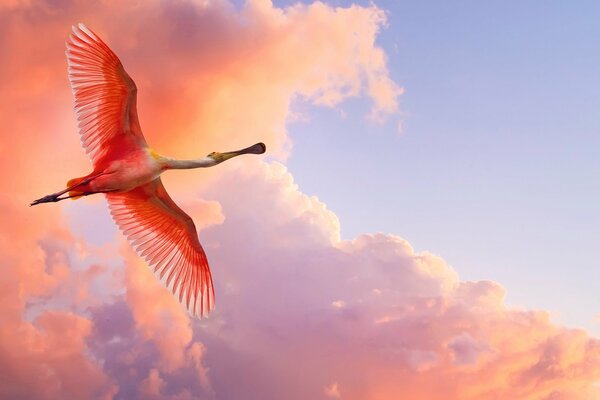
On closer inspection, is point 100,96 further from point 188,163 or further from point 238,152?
point 238,152

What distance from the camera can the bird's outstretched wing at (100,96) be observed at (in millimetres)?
10820

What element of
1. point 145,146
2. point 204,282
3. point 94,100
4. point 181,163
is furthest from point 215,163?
point 204,282

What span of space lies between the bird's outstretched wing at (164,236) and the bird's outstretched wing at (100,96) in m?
1.34

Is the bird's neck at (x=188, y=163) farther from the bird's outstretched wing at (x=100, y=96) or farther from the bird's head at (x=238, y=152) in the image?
the bird's outstretched wing at (x=100, y=96)

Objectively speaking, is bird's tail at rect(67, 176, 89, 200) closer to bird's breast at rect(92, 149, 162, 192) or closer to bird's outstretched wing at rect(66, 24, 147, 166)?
bird's breast at rect(92, 149, 162, 192)

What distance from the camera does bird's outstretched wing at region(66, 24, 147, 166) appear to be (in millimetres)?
10820

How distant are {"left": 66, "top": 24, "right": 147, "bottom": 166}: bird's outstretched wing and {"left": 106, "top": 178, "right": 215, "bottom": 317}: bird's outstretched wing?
134 centimetres

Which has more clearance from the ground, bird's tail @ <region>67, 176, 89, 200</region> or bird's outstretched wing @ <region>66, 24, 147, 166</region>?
bird's outstretched wing @ <region>66, 24, 147, 166</region>

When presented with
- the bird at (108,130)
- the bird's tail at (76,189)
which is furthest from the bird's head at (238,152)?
the bird's tail at (76,189)

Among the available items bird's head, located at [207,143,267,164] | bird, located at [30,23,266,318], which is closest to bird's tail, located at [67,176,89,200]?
bird, located at [30,23,266,318]

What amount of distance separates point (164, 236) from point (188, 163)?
2747 mm

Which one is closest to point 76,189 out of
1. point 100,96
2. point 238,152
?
point 100,96

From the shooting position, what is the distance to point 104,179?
11023 mm

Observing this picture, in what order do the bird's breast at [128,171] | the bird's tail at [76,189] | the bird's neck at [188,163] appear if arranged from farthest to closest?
the bird's breast at [128,171] → the bird's neck at [188,163] → the bird's tail at [76,189]
